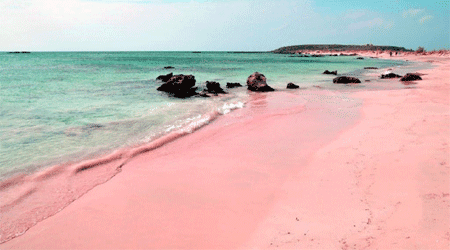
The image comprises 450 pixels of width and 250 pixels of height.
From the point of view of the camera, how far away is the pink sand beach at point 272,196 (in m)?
3.72

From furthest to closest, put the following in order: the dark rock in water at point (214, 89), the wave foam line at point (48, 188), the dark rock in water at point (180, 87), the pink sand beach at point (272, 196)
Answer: the dark rock in water at point (214, 89), the dark rock in water at point (180, 87), the wave foam line at point (48, 188), the pink sand beach at point (272, 196)

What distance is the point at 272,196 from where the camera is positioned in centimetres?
486

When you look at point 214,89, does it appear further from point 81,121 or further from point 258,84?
point 81,121

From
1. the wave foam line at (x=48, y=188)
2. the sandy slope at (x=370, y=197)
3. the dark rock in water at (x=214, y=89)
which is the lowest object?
the wave foam line at (x=48, y=188)

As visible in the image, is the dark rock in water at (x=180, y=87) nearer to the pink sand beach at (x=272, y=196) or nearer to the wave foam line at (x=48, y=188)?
the pink sand beach at (x=272, y=196)

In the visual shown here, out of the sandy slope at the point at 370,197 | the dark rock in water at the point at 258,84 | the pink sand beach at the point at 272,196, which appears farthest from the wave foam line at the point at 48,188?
the dark rock in water at the point at 258,84

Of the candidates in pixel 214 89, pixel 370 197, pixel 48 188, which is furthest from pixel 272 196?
pixel 214 89

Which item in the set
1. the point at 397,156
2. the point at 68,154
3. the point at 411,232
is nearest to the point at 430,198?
the point at 411,232

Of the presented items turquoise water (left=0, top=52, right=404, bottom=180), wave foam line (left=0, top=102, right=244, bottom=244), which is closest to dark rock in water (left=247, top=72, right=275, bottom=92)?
turquoise water (left=0, top=52, right=404, bottom=180)

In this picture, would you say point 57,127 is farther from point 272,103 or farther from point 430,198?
point 430,198

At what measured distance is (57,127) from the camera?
9.49 metres

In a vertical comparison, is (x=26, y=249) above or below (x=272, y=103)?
below

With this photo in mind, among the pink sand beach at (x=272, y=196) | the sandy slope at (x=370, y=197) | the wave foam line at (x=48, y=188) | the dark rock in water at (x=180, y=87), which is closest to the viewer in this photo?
the sandy slope at (x=370, y=197)

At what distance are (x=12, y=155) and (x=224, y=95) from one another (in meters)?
12.0
